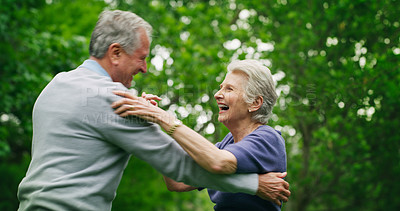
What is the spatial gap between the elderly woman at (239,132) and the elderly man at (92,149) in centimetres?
7

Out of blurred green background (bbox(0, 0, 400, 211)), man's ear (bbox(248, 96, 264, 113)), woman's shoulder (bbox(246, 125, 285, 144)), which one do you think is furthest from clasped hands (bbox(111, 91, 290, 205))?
blurred green background (bbox(0, 0, 400, 211))

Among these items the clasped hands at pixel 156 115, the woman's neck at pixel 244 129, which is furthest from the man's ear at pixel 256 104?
the clasped hands at pixel 156 115

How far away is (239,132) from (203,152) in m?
0.65

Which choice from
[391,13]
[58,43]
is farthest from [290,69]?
[58,43]

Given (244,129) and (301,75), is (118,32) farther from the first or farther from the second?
(301,75)

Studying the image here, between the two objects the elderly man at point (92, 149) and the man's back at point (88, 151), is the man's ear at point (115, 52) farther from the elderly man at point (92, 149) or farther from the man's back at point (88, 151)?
the man's back at point (88, 151)

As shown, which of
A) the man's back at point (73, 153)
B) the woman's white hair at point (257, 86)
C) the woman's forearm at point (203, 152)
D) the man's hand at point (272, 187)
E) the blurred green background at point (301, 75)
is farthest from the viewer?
the blurred green background at point (301, 75)

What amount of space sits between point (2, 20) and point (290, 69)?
17.1 feet

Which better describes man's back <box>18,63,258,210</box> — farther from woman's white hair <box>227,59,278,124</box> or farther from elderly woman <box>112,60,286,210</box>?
woman's white hair <box>227,59,278,124</box>

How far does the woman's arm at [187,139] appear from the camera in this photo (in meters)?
1.97

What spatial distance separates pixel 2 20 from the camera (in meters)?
6.24

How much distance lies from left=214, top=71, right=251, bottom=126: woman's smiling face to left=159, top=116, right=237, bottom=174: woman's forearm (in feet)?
1.81

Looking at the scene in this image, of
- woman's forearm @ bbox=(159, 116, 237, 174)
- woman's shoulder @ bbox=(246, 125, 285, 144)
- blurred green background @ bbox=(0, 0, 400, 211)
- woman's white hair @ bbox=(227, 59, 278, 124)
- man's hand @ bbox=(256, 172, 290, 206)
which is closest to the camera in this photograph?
woman's forearm @ bbox=(159, 116, 237, 174)

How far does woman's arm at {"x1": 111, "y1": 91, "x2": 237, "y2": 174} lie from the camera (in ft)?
6.45
